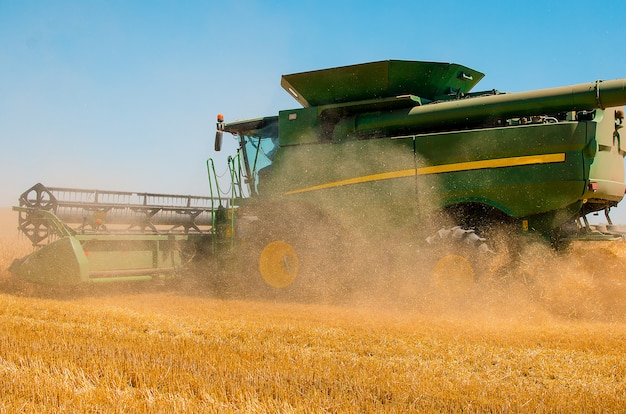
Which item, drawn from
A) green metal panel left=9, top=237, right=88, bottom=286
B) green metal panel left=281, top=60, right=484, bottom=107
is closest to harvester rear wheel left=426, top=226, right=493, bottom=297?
green metal panel left=281, top=60, right=484, bottom=107

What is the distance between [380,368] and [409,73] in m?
4.59

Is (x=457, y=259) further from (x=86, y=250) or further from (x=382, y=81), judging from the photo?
(x=86, y=250)

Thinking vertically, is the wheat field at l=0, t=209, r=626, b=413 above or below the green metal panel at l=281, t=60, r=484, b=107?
below

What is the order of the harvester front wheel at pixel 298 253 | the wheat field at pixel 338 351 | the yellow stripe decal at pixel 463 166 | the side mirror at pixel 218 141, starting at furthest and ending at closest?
the side mirror at pixel 218 141
the harvester front wheel at pixel 298 253
the yellow stripe decal at pixel 463 166
the wheat field at pixel 338 351

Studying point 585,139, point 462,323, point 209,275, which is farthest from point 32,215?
point 585,139

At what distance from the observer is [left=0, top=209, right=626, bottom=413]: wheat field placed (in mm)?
2863

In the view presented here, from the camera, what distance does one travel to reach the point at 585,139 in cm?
565

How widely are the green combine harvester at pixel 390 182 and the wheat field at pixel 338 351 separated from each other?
0.61 meters

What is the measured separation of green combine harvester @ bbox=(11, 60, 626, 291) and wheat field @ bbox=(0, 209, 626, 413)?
61 cm

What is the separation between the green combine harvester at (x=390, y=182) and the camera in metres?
5.88

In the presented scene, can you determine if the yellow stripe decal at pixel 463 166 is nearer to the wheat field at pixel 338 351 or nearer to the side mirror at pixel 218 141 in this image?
the wheat field at pixel 338 351

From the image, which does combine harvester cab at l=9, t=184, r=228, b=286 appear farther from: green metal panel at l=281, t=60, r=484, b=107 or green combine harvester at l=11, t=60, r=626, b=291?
green metal panel at l=281, t=60, r=484, b=107

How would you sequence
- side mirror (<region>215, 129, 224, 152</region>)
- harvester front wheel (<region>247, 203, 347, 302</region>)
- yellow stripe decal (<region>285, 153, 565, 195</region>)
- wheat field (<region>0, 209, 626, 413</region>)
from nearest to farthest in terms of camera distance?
wheat field (<region>0, 209, 626, 413</region>), yellow stripe decal (<region>285, 153, 565, 195</region>), harvester front wheel (<region>247, 203, 347, 302</region>), side mirror (<region>215, 129, 224, 152</region>)

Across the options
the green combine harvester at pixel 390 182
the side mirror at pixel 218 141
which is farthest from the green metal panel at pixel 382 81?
the side mirror at pixel 218 141
